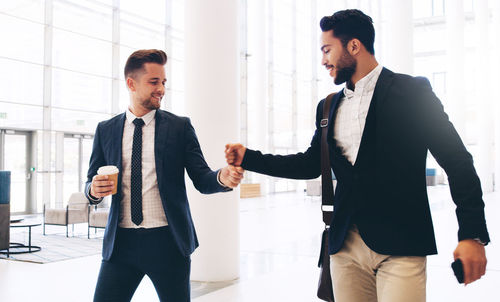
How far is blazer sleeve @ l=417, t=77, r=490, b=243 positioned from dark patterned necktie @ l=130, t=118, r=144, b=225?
1316mm

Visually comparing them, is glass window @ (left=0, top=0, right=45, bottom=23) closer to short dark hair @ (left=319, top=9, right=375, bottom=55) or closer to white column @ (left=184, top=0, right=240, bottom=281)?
white column @ (left=184, top=0, right=240, bottom=281)

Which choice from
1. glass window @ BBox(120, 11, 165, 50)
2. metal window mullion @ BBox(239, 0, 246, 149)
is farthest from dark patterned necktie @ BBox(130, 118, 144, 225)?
metal window mullion @ BBox(239, 0, 246, 149)

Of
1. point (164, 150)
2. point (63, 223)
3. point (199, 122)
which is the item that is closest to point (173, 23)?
point (63, 223)

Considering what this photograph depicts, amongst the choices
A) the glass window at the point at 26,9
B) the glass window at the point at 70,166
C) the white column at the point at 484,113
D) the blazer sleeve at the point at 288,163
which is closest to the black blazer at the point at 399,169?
the blazer sleeve at the point at 288,163

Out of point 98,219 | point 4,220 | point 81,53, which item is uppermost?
point 81,53

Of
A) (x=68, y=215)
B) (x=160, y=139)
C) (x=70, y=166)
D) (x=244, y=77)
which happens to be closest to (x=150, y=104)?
(x=160, y=139)

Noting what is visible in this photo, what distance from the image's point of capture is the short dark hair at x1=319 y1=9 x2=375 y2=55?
1.93m

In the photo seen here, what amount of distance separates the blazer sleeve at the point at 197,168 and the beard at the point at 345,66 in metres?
0.79

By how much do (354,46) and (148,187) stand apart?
117 cm

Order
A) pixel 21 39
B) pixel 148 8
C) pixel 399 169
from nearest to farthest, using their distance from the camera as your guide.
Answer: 1. pixel 399 169
2. pixel 21 39
3. pixel 148 8

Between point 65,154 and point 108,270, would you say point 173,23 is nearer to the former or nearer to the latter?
point 65,154

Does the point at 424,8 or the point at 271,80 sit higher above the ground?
the point at 424,8

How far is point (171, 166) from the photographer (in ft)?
7.23

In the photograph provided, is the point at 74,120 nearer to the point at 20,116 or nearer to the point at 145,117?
the point at 20,116
